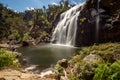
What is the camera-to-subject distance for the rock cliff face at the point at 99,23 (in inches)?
1542

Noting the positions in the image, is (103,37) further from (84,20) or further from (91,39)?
(84,20)

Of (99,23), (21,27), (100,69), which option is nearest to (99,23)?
(99,23)

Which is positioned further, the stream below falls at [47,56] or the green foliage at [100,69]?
the stream below falls at [47,56]

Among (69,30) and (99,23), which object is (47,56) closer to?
(99,23)

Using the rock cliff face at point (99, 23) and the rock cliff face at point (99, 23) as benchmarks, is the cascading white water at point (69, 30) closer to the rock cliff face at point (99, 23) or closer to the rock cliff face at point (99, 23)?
the rock cliff face at point (99, 23)

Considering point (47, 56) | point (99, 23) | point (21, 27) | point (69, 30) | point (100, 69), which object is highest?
point (21, 27)

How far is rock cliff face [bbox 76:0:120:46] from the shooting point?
1542 inches

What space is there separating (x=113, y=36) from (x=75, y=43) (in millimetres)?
10360

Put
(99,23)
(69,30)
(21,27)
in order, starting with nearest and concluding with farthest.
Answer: (99,23) < (69,30) < (21,27)

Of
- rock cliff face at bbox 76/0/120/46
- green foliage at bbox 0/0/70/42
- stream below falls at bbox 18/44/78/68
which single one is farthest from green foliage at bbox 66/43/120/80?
green foliage at bbox 0/0/70/42

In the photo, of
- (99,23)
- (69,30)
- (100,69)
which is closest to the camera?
(100,69)

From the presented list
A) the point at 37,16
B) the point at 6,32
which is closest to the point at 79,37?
the point at 6,32

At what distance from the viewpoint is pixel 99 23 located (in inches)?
1656

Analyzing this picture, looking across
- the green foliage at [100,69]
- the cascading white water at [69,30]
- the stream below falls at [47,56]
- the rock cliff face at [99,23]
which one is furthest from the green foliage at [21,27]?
the green foliage at [100,69]
